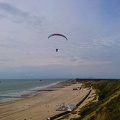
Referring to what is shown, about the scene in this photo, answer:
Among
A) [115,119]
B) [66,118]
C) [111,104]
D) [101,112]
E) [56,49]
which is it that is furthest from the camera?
[56,49]

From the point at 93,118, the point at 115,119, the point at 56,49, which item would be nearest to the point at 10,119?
the point at 56,49

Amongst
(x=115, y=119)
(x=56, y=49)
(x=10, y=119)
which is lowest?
(x=10, y=119)

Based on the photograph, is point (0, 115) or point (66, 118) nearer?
point (66, 118)

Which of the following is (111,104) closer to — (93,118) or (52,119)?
(93,118)

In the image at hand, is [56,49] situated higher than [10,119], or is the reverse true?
[56,49]

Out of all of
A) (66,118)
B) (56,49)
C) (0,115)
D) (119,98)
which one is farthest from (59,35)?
(0,115)

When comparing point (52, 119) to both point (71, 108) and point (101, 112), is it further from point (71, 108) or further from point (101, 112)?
point (101, 112)

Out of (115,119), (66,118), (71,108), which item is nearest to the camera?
(115,119)

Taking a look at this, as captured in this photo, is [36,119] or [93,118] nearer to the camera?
[93,118]

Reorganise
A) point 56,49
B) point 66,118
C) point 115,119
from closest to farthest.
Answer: point 115,119 < point 66,118 < point 56,49
